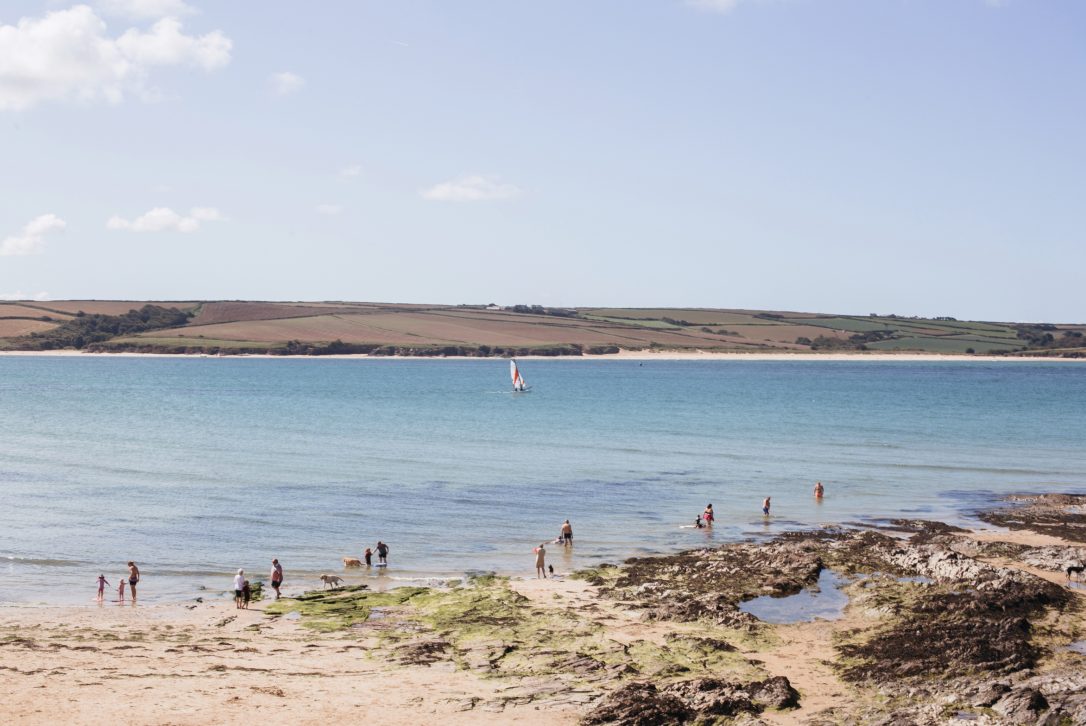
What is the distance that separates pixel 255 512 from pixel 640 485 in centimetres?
1666

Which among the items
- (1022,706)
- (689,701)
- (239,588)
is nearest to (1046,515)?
(1022,706)

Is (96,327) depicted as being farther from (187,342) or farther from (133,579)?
(133,579)

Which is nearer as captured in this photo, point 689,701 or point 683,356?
point 689,701

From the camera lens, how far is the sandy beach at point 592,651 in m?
16.6

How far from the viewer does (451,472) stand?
47.4 m

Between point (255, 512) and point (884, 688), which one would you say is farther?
point (255, 512)

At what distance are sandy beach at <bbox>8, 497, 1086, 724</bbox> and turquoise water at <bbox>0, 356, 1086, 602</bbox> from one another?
3531 millimetres

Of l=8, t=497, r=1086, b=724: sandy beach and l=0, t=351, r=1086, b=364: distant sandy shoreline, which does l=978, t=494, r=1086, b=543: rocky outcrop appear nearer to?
l=8, t=497, r=1086, b=724: sandy beach

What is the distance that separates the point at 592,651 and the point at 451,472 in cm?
2801

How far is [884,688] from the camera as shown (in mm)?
17562

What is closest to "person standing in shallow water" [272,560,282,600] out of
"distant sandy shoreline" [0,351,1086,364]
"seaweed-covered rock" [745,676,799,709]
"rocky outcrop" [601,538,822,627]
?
"rocky outcrop" [601,538,822,627]

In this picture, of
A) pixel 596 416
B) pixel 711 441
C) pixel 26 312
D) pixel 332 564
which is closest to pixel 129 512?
pixel 332 564

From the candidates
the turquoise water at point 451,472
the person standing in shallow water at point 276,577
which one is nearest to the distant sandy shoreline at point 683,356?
the turquoise water at point 451,472

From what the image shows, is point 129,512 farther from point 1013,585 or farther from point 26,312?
point 26,312
